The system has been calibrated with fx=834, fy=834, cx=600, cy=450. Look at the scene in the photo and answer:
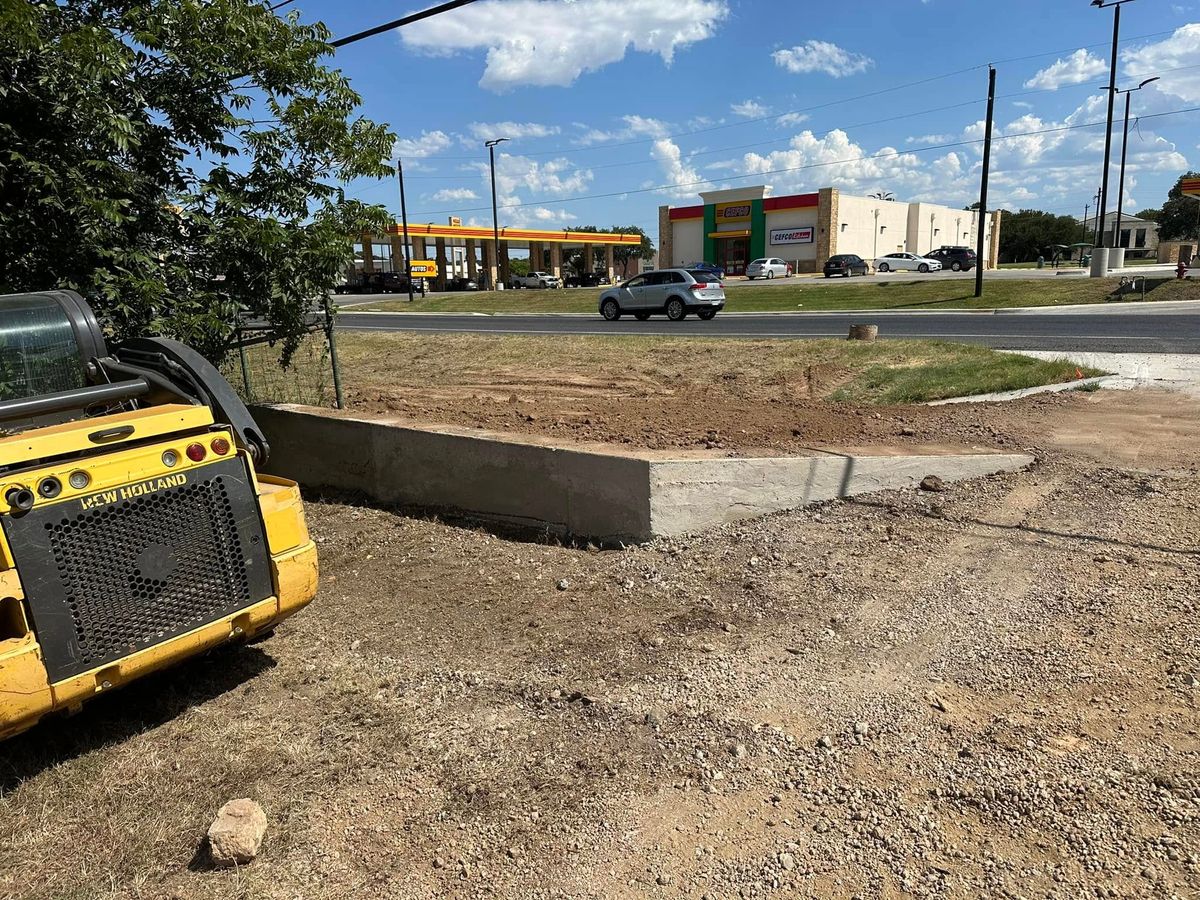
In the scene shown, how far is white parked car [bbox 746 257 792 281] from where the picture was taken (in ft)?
195

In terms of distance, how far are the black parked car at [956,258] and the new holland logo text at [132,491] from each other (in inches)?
2326

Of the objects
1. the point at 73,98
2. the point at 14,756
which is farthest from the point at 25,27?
the point at 14,756

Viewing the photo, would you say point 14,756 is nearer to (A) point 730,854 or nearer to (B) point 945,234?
(A) point 730,854

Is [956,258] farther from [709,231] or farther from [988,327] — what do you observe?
[988,327]

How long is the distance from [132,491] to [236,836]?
1.36 metres

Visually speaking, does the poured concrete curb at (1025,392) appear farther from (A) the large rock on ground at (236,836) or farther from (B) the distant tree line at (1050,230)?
(B) the distant tree line at (1050,230)

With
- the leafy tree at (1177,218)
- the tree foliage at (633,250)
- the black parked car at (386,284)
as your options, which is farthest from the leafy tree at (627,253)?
the leafy tree at (1177,218)

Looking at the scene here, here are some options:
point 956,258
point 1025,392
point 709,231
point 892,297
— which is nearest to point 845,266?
point 956,258

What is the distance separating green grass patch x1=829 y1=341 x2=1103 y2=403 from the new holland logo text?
8098 millimetres

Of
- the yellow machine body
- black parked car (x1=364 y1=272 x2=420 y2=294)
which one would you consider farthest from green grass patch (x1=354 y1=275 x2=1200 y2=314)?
the yellow machine body

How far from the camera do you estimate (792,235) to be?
67250mm

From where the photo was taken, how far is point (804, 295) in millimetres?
39312

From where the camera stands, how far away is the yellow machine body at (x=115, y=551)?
2.99 metres

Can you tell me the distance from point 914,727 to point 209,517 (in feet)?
A: 10.2
